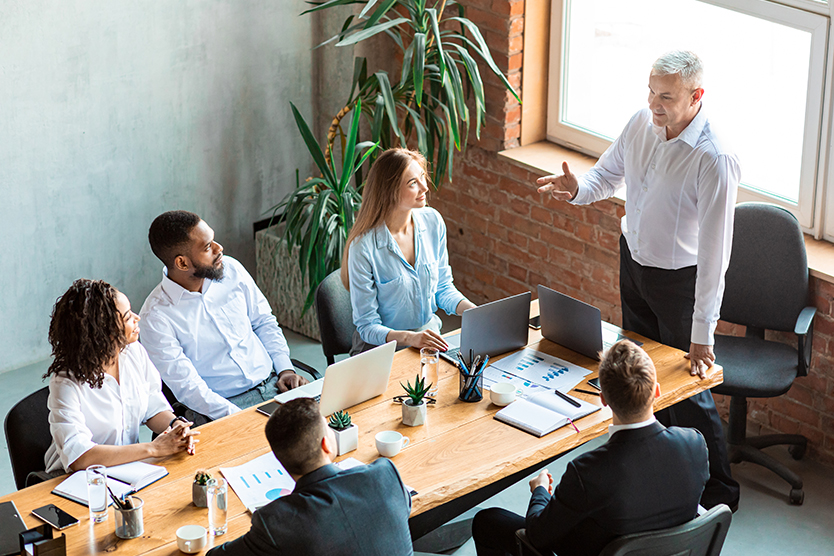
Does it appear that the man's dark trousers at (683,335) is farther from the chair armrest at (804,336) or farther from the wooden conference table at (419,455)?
the chair armrest at (804,336)

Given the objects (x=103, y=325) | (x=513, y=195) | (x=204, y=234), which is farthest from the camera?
(x=513, y=195)

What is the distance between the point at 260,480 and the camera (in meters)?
2.91

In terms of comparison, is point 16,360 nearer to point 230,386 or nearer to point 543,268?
point 230,386

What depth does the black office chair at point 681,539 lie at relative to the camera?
2.53 meters

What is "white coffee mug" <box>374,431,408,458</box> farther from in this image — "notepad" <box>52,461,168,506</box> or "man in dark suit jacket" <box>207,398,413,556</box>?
"notepad" <box>52,461,168,506</box>

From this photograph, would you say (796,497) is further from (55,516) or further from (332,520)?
(55,516)

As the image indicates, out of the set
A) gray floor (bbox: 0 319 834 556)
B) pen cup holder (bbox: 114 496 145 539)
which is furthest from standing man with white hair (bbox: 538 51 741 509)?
pen cup holder (bbox: 114 496 145 539)

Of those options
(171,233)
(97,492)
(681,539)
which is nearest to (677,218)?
(681,539)

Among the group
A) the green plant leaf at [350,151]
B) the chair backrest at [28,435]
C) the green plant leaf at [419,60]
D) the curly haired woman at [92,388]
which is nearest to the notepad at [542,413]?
the curly haired woman at [92,388]

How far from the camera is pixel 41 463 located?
3143 mm

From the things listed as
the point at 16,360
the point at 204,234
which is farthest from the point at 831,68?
the point at 16,360

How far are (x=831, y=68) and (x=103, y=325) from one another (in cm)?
321

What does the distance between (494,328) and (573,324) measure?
1.02 feet

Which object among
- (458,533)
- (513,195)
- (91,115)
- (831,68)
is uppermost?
(831,68)
